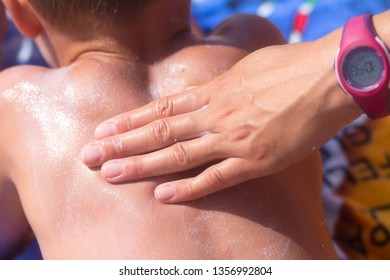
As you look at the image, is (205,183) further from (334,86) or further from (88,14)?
(88,14)

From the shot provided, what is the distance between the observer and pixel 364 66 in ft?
3.38

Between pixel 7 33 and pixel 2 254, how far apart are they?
71 cm

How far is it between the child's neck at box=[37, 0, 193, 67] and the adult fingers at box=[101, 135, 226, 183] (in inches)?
8.2

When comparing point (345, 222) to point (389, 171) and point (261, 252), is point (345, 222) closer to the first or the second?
point (389, 171)

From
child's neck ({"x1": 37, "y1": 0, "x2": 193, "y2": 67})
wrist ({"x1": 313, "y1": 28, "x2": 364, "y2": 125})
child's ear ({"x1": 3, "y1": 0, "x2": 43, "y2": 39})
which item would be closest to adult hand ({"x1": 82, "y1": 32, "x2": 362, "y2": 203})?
wrist ({"x1": 313, "y1": 28, "x2": 364, "y2": 125})

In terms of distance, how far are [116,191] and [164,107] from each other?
0.59 feet

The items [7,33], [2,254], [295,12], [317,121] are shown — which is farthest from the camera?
[295,12]

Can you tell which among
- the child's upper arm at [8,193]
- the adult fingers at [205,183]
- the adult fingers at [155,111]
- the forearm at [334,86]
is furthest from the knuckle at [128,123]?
the forearm at [334,86]

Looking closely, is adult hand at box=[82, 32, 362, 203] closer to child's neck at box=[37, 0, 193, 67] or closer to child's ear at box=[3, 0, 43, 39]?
child's neck at box=[37, 0, 193, 67]

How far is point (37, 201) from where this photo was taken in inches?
44.4

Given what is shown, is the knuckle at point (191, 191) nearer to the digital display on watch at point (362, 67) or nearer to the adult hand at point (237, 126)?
the adult hand at point (237, 126)

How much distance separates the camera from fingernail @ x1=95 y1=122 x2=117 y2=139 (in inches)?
43.3
